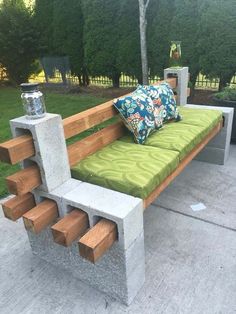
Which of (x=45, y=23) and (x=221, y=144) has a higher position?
(x=45, y=23)

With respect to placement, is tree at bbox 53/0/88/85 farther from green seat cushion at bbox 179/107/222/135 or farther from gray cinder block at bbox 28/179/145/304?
gray cinder block at bbox 28/179/145/304

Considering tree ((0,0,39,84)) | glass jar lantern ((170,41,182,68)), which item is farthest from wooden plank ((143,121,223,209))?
tree ((0,0,39,84))

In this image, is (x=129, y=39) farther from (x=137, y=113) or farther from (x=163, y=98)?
(x=137, y=113)

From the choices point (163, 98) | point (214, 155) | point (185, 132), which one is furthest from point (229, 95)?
point (185, 132)

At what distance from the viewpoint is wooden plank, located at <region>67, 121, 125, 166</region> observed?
7.49 feet

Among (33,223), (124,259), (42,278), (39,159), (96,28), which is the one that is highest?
(96,28)

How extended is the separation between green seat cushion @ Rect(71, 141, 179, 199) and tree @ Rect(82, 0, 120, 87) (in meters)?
4.94

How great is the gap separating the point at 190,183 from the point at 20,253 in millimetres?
→ 1852

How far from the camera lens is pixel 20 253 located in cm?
244

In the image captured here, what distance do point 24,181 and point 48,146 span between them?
0.25 m

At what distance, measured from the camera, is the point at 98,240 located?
1.62m

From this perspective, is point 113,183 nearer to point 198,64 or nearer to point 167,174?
point 167,174

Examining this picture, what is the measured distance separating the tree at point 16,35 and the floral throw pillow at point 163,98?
627 cm

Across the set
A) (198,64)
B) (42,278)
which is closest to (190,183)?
(42,278)
